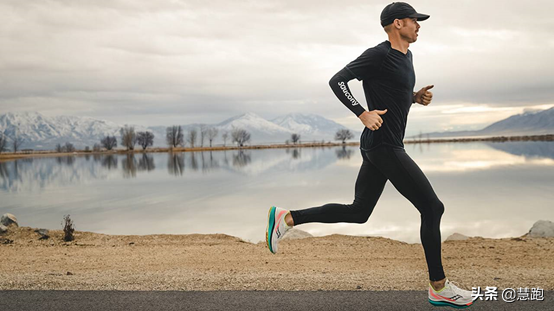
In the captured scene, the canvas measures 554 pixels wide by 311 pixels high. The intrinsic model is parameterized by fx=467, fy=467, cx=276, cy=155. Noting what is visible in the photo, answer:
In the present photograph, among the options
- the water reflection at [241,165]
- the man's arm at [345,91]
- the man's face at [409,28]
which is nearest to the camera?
the man's arm at [345,91]

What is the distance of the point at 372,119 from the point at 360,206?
931mm

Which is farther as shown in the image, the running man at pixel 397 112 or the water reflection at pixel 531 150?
the water reflection at pixel 531 150

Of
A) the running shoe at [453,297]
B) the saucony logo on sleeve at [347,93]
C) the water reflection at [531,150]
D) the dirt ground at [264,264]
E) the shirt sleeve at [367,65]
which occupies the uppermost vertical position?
the shirt sleeve at [367,65]

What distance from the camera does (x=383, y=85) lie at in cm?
386

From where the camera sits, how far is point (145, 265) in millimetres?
7102

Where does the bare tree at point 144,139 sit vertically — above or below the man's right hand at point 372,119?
below

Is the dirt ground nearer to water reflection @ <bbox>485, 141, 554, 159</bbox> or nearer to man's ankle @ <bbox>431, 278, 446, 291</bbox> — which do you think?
man's ankle @ <bbox>431, 278, 446, 291</bbox>

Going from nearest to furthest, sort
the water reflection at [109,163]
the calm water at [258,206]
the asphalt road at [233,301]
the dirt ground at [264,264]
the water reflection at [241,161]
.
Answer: the asphalt road at [233,301] → the dirt ground at [264,264] → the calm water at [258,206] → the water reflection at [241,161] → the water reflection at [109,163]

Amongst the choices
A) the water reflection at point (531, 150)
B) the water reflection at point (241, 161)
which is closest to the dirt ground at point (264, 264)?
the water reflection at point (241, 161)

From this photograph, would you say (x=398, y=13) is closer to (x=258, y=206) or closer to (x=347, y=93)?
(x=347, y=93)

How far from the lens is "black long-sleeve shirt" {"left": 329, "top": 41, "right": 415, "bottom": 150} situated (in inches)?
150

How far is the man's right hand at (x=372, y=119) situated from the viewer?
12.0 feet

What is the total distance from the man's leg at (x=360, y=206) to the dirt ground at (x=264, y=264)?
3.46ft

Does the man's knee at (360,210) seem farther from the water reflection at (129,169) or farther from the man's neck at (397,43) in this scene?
the water reflection at (129,169)
